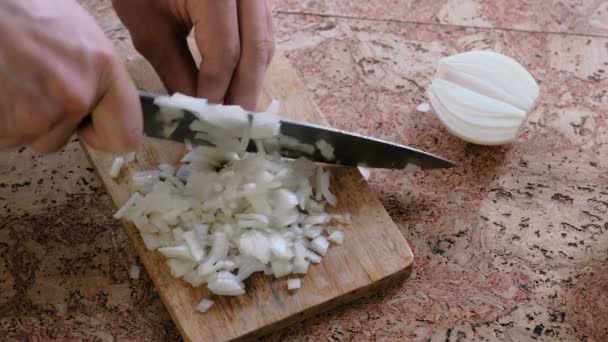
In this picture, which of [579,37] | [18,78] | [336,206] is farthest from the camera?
[579,37]

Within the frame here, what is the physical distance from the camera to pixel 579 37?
1.49 m

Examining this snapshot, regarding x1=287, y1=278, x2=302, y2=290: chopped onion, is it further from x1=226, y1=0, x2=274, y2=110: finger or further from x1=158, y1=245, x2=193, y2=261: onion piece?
x1=226, y1=0, x2=274, y2=110: finger

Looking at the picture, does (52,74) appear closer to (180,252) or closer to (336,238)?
(180,252)

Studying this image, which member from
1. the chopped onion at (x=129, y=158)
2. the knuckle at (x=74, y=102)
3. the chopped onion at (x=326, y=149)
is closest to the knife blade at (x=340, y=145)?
the chopped onion at (x=326, y=149)

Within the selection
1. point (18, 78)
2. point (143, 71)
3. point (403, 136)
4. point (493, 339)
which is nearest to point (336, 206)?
point (403, 136)

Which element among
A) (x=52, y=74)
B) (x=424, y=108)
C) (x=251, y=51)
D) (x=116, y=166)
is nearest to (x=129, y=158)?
(x=116, y=166)

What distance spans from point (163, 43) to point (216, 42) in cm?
14

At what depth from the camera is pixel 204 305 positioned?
3.62 ft

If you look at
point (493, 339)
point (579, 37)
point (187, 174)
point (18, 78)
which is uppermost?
point (18, 78)

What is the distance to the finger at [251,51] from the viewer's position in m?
1.12

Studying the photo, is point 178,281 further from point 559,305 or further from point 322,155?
point 559,305

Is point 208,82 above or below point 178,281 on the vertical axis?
above

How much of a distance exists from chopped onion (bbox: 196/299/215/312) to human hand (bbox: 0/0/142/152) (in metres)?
0.33

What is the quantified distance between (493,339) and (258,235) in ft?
1.32
